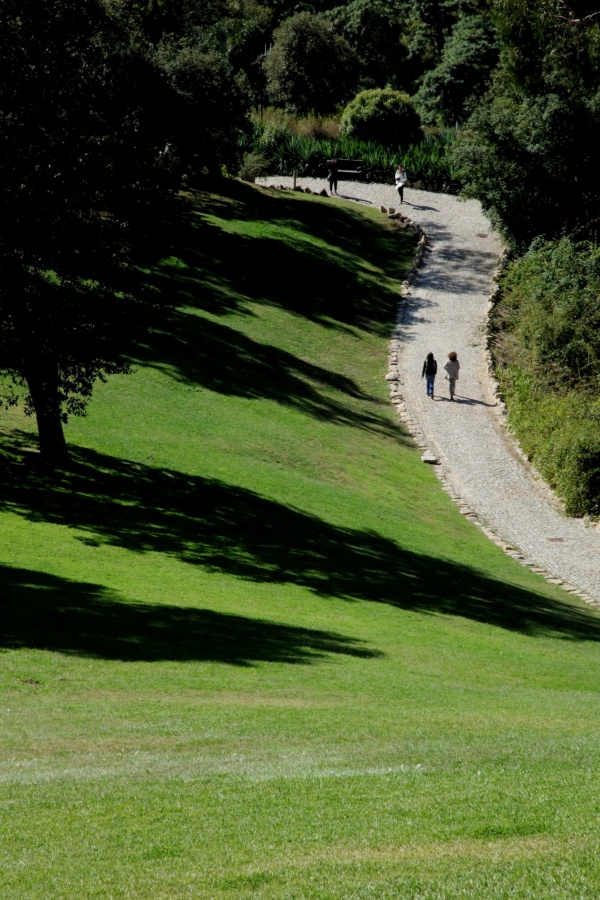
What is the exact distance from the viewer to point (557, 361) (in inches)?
1385

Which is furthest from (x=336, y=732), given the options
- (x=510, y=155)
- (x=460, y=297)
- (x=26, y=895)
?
(x=510, y=155)

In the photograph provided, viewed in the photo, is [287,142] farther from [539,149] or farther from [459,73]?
[539,149]

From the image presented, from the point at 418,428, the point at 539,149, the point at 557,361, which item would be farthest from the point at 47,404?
the point at 539,149

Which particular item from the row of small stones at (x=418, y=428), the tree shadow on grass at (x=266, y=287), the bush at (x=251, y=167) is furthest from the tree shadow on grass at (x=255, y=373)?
the bush at (x=251, y=167)

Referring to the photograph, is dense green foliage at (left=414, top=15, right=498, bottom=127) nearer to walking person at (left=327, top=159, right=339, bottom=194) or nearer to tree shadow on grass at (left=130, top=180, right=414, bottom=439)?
walking person at (left=327, top=159, right=339, bottom=194)

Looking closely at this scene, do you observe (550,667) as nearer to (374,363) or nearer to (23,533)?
(23,533)

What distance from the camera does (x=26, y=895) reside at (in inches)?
259

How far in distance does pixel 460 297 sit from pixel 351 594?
27789 millimetres

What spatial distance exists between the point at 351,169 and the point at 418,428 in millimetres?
A: 30232

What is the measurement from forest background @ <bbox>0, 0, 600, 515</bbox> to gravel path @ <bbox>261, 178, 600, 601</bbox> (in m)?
1.05

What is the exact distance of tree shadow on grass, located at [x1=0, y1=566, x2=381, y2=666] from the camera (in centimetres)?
1349

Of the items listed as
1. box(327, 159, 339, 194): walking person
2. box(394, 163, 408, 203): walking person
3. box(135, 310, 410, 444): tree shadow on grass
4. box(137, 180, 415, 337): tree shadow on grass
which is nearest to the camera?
box(135, 310, 410, 444): tree shadow on grass

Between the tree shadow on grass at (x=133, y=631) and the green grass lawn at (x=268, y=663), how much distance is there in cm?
6

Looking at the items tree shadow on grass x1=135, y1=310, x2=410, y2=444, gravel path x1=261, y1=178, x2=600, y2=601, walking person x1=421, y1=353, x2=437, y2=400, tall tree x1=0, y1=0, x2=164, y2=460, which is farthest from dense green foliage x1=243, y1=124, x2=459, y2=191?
tall tree x1=0, y1=0, x2=164, y2=460
